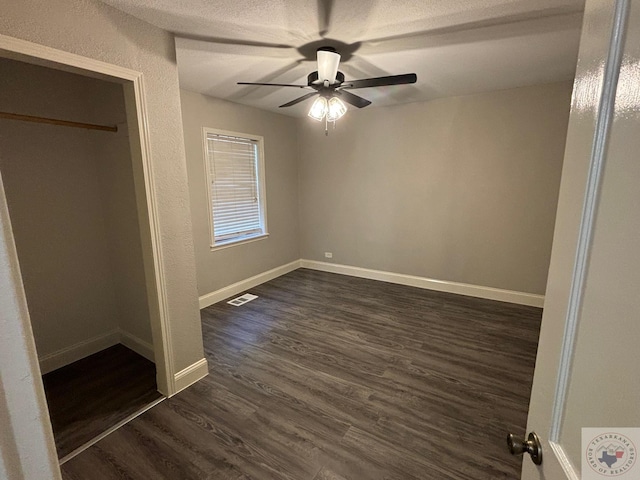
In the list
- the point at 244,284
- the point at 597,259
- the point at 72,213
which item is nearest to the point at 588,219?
the point at 597,259

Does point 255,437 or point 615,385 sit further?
point 255,437

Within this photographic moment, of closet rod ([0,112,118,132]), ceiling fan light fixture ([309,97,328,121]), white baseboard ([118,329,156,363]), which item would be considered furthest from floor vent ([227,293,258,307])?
ceiling fan light fixture ([309,97,328,121])

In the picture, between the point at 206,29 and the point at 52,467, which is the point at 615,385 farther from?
the point at 206,29

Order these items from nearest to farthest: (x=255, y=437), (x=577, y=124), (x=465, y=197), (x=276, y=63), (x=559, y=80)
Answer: (x=577, y=124) → (x=255, y=437) → (x=276, y=63) → (x=559, y=80) → (x=465, y=197)

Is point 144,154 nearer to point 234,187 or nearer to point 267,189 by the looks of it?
point 234,187

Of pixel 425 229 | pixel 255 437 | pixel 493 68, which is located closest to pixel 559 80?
pixel 493 68

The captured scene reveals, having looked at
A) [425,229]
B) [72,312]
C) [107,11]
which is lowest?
[72,312]

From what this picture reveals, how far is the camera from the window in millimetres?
3676

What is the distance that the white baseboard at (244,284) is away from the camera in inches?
146

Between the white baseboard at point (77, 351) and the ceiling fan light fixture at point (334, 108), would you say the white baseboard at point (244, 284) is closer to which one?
the white baseboard at point (77, 351)

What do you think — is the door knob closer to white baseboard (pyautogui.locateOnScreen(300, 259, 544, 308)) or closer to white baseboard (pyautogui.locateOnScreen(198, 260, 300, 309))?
white baseboard (pyautogui.locateOnScreen(198, 260, 300, 309))

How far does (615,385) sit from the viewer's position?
487 mm

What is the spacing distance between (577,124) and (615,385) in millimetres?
496

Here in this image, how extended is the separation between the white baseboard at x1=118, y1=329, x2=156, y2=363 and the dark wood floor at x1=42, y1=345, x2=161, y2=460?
41 millimetres
